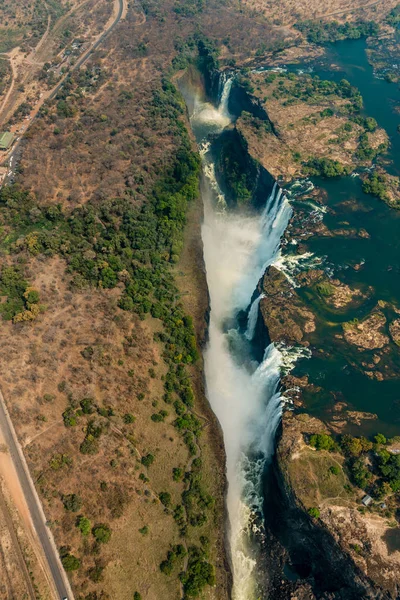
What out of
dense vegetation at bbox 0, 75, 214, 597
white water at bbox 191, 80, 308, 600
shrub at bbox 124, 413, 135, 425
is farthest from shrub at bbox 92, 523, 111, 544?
white water at bbox 191, 80, 308, 600

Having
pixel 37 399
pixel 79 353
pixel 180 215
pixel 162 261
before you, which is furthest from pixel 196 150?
pixel 37 399

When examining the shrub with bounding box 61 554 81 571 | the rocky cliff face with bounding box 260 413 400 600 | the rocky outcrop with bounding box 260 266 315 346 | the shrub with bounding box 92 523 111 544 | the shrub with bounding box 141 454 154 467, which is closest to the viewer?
the rocky cliff face with bounding box 260 413 400 600

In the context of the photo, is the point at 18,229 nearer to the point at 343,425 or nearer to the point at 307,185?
the point at 307,185

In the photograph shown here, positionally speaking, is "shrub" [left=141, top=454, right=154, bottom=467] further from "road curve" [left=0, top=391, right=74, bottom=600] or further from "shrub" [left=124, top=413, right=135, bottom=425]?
"road curve" [left=0, top=391, right=74, bottom=600]

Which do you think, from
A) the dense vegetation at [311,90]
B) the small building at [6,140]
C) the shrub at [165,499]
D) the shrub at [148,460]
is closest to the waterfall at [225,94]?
the dense vegetation at [311,90]

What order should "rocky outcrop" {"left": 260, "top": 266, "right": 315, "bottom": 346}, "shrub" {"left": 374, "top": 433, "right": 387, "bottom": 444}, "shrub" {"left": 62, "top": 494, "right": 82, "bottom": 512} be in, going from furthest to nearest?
"rocky outcrop" {"left": 260, "top": 266, "right": 315, "bottom": 346}, "shrub" {"left": 374, "top": 433, "right": 387, "bottom": 444}, "shrub" {"left": 62, "top": 494, "right": 82, "bottom": 512}

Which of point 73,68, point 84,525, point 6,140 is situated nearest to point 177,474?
point 84,525

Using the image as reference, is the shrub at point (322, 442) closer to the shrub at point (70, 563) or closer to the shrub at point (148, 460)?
the shrub at point (148, 460)
